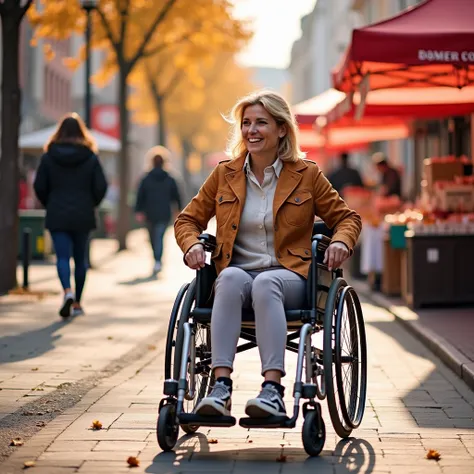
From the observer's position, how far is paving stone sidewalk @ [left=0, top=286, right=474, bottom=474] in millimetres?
5805

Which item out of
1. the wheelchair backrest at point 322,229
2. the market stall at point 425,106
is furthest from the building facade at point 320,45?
the wheelchair backrest at point 322,229

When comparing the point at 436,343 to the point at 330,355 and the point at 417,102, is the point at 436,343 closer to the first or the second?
the point at 330,355

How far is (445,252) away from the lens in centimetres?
1455

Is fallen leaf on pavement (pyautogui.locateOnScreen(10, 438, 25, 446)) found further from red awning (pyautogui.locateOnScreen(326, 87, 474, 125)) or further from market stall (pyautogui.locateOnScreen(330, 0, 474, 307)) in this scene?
red awning (pyautogui.locateOnScreen(326, 87, 474, 125))

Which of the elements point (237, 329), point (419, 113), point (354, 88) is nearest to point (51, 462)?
point (237, 329)

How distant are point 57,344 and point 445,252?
5.16 meters

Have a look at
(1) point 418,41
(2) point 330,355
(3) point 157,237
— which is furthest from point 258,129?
(3) point 157,237

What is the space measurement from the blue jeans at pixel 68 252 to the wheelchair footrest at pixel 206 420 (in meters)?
7.34

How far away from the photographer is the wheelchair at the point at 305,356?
6023mm

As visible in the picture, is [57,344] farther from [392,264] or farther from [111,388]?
[392,264]

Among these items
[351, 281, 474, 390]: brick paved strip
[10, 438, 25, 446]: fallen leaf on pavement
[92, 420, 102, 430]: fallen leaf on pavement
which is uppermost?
[351, 281, 474, 390]: brick paved strip

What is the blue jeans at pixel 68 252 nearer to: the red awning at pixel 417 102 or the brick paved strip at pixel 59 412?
the brick paved strip at pixel 59 412

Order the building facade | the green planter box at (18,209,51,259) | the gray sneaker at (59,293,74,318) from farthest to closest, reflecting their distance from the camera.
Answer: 1. the building facade
2. the green planter box at (18,209,51,259)
3. the gray sneaker at (59,293,74,318)

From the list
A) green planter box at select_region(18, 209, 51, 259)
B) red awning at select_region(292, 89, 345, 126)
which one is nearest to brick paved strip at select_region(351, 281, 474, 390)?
red awning at select_region(292, 89, 345, 126)
